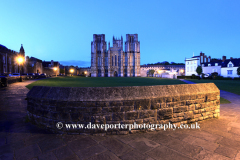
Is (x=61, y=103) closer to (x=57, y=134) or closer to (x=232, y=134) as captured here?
(x=57, y=134)

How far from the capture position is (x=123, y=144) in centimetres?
336

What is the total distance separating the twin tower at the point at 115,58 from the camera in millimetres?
82938

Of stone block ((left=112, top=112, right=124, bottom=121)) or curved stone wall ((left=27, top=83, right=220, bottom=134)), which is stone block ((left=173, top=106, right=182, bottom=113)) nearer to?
curved stone wall ((left=27, top=83, right=220, bottom=134))

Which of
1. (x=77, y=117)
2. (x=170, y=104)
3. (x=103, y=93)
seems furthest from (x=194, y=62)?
(x=77, y=117)

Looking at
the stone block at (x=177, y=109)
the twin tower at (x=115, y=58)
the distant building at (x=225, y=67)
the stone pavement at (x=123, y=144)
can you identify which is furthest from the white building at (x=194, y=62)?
the stone pavement at (x=123, y=144)

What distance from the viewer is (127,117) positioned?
3.99m

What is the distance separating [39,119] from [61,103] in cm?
119

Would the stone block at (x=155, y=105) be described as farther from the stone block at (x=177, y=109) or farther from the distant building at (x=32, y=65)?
the distant building at (x=32, y=65)

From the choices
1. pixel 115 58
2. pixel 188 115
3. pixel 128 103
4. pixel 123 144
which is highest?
pixel 115 58

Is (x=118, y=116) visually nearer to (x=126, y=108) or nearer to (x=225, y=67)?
(x=126, y=108)

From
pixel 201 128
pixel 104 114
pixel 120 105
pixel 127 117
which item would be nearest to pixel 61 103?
pixel 104 114

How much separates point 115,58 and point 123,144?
82889mm

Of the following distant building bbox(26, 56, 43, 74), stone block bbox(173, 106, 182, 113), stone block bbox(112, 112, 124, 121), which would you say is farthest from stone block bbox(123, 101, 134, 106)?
distant building bbox(26, 56, 43, 74)

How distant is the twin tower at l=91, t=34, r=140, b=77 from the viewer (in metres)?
82.9
